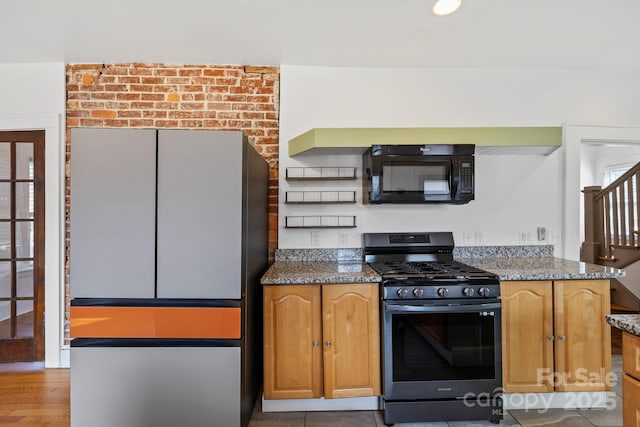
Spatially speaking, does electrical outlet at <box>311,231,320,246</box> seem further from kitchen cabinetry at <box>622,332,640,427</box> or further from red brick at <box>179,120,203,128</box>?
kitchen cabinetry at <box>622,332,640,427</box>

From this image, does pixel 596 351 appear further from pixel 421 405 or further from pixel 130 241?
pixel 130 241

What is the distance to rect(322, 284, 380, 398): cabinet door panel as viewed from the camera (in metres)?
2.20

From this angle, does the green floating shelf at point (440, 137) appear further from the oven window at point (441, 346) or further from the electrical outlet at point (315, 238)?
the oven window at point (441, 346)

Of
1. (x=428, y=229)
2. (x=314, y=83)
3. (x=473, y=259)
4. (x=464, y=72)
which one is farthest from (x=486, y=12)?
(x=473, y=259)

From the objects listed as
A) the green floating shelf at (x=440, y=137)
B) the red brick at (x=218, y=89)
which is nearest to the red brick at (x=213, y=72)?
the red brick at (x=218, y=89)

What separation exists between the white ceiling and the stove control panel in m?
1.73

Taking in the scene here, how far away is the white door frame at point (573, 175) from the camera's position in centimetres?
296

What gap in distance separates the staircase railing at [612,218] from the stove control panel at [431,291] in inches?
120

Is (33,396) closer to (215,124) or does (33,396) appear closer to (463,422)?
(215,124)

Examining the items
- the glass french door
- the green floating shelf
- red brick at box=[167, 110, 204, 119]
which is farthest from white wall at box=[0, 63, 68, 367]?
the green floating shelf

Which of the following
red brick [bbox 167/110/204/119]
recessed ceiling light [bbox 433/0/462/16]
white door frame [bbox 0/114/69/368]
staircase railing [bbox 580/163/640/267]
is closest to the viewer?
recessed ceiling light [bbox 433/0/462/16]

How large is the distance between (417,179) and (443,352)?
1198mm

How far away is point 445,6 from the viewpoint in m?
2.06

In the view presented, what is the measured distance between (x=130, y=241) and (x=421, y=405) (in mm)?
1992
